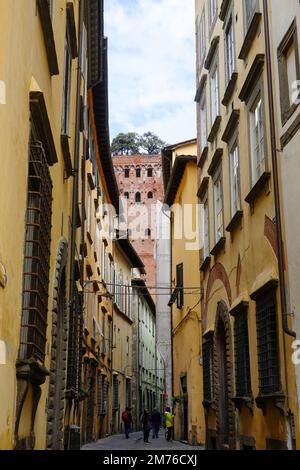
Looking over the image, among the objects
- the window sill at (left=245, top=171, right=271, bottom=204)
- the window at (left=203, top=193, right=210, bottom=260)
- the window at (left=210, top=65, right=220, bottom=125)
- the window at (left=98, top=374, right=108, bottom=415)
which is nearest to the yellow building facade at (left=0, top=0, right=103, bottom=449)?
the window sill at (left=245, top=171, right=271, bottom=204)

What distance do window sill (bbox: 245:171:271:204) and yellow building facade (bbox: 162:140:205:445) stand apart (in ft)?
26.6

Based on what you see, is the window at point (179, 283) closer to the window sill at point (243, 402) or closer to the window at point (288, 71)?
the window sill at point (243, 402)

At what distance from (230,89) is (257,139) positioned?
8.29ft

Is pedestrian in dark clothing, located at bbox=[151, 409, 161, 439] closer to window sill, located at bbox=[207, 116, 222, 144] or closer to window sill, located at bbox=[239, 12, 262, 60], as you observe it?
window sill, located at bbox=[207, 116, 222, 144]

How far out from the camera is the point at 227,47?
Answer: 51.3ft

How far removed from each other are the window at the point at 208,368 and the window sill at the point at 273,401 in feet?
17.0

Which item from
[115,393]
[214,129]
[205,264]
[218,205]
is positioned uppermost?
[214,129]

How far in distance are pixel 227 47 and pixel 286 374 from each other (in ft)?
28.3

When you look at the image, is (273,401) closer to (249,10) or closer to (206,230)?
(249,10)

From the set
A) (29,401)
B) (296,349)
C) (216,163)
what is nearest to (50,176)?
(29,401)

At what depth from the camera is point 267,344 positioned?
35.2ft

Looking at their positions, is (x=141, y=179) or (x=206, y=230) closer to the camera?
(x=206, y=230)

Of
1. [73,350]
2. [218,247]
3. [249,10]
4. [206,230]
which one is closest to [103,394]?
[206,230]

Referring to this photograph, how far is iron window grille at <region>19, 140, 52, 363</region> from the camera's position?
275 inches
